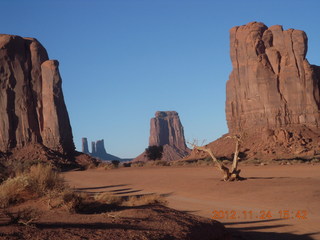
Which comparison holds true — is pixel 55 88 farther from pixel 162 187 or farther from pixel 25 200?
pixel 25 200

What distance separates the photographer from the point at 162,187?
68.2 ft

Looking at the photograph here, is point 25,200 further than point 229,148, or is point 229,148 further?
point 229,148

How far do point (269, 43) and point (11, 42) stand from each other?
133 feet

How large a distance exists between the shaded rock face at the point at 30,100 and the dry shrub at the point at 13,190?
4490 cm

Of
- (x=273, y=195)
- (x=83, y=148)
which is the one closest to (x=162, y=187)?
(x=273, y=195)

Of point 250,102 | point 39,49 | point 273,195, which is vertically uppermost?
point 39,49

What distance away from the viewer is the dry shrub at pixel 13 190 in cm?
868

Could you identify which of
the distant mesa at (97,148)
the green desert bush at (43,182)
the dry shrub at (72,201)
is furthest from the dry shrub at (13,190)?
the distant mesa at (97,148)

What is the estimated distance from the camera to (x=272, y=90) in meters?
60.5

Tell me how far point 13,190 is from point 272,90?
56.0 m

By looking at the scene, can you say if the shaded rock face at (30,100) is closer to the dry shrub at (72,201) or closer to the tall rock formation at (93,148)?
the dry shrub at (72,201)
